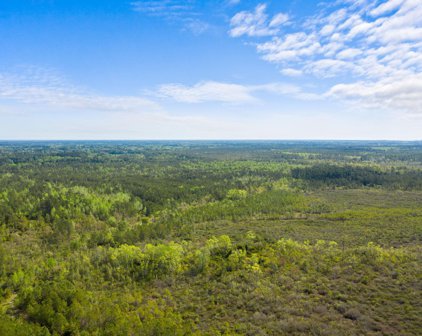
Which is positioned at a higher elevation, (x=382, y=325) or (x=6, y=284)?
(x=382, y=325)

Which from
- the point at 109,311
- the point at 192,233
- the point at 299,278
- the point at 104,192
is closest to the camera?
the point at 109,311

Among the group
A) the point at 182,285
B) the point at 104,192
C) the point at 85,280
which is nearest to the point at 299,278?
the point at 182,285

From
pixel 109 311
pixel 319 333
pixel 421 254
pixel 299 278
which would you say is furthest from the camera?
pixel 421 254

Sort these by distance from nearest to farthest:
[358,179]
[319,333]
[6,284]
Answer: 1. [319,333]
2. [6,284]
3. [358,179]

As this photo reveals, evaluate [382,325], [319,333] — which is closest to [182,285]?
[319,333]

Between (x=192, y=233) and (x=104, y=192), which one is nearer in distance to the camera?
(x=192, y=233)

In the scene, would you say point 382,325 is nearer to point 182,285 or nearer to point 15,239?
point 182,285

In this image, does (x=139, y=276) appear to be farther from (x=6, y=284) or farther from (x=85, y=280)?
(x=6, y=284)

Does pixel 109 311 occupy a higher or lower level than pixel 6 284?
higher

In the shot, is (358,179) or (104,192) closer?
(104,192)
